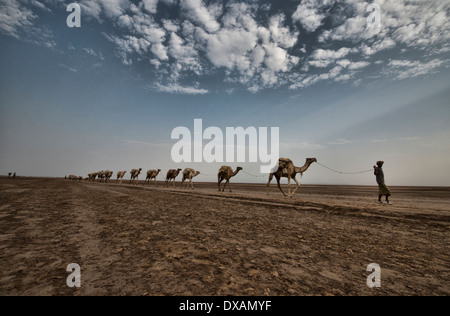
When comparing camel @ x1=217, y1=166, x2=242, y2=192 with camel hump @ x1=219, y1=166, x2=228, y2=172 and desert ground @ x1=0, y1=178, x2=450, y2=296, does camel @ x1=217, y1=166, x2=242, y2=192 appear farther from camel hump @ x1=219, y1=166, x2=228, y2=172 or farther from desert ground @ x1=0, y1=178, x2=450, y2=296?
desert ground @ x1=0, y1=178, x2=450, y2=296

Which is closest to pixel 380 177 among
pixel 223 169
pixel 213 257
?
pixel 213 257

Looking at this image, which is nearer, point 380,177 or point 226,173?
point 380,177

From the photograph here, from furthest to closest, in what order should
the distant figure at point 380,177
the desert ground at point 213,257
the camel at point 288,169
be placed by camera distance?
1. the camel at point 288,169
2. the distant figure at point 380,177
3. the desert ground at point 213,257

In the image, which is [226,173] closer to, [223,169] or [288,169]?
[223,169]

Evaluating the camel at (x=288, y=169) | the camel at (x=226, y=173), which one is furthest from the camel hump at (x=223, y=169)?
→ the camel at (x=288, y=169)

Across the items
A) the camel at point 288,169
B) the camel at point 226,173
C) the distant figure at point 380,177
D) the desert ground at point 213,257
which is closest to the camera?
the desert ground at point 213,257

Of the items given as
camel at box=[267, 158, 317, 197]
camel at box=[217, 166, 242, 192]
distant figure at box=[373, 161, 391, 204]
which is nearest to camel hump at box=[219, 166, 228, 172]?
camel at box=[217, 166, 242, 192]

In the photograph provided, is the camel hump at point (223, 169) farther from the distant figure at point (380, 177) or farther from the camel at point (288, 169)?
the distant figure at point (380, 177)

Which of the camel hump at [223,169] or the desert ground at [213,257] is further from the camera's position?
the camel hump at [223,169]

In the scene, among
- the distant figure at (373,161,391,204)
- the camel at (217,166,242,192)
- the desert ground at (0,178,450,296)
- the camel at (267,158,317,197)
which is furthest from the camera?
the camel at (217,166,242,192)

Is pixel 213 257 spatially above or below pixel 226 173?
below
